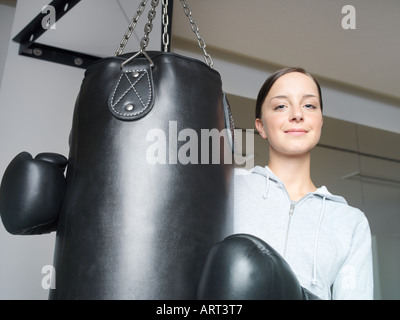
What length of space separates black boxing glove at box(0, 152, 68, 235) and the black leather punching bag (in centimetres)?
3

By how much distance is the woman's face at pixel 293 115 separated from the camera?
3.43ft

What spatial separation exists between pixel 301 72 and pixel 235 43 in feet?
5.98

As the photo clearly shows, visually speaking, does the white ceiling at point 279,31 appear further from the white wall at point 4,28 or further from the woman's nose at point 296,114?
the woman's nose at point 296,114

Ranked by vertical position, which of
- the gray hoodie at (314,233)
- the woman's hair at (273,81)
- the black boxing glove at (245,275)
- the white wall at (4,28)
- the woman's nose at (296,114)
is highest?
the white wall at (4,28)

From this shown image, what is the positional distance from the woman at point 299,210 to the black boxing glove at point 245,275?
0.20 meters

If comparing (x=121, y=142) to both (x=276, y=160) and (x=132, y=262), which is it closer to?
(x=132, y=262)

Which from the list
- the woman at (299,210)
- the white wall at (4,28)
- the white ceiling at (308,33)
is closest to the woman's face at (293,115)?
the woman at (299,210)

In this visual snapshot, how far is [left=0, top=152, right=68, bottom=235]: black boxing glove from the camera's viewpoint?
2.54ft

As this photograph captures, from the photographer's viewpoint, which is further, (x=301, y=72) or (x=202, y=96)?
(x=301, y=72)

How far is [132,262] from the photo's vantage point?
681 millimetres

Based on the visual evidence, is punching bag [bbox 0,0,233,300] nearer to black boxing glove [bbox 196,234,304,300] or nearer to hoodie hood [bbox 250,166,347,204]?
black boxing glove [bbox 196,234,304,300]

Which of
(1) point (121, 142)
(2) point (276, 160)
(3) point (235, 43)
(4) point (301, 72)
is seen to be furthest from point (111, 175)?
(3) point (235, 43)

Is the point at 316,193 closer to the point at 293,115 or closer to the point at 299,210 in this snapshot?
the point at 299,210
